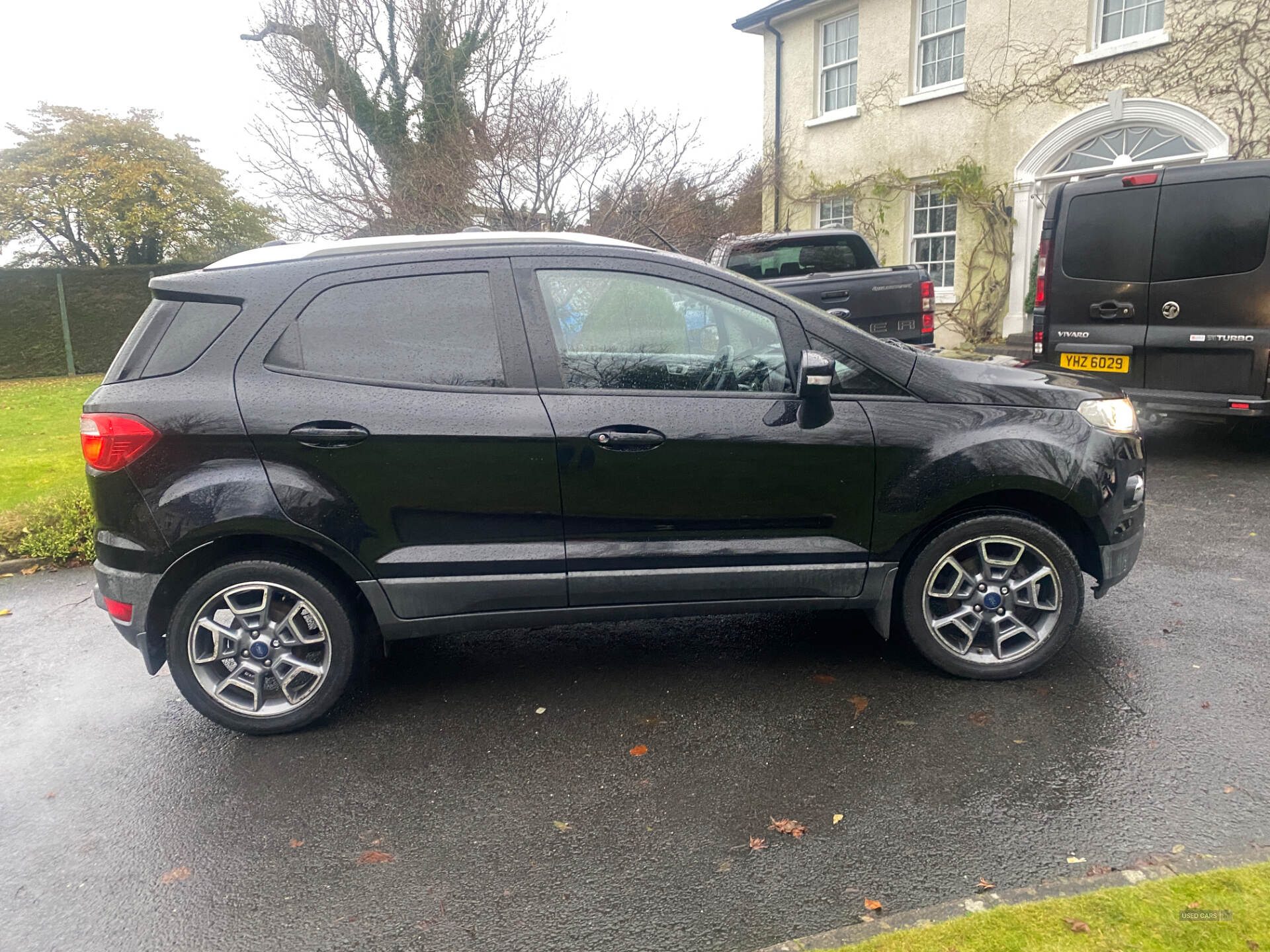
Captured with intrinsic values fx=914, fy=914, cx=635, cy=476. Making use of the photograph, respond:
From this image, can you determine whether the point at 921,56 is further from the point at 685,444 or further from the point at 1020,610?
the point at 685,444

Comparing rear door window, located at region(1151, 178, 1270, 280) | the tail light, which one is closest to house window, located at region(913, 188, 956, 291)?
rear door window, located at region(1151, 178, 1270, 280)

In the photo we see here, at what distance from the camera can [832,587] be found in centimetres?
376

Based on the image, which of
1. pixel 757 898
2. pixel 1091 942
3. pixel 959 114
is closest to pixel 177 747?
pixel 757 898

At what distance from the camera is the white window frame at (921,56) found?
15.6 metres

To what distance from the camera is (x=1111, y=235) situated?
757cm

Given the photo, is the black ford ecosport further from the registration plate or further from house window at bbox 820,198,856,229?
house window at bbox 820,198,856,229

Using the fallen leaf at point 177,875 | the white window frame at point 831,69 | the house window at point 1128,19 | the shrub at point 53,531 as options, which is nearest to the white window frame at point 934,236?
the white window frame at point 831,69

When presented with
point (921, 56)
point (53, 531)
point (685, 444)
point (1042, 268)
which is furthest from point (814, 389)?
point (921, 56)

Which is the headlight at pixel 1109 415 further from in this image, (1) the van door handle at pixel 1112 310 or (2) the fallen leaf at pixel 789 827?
(1) the van door handle at pixel 1112 310

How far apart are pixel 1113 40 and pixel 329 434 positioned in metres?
14.7

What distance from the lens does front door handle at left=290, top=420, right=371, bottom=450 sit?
3.44 m

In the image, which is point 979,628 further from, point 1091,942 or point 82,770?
point 82,770

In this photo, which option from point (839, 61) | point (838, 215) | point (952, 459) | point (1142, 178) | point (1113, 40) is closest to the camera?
point (952, 459)

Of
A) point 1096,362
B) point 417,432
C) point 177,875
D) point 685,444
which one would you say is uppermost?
point 417,432
